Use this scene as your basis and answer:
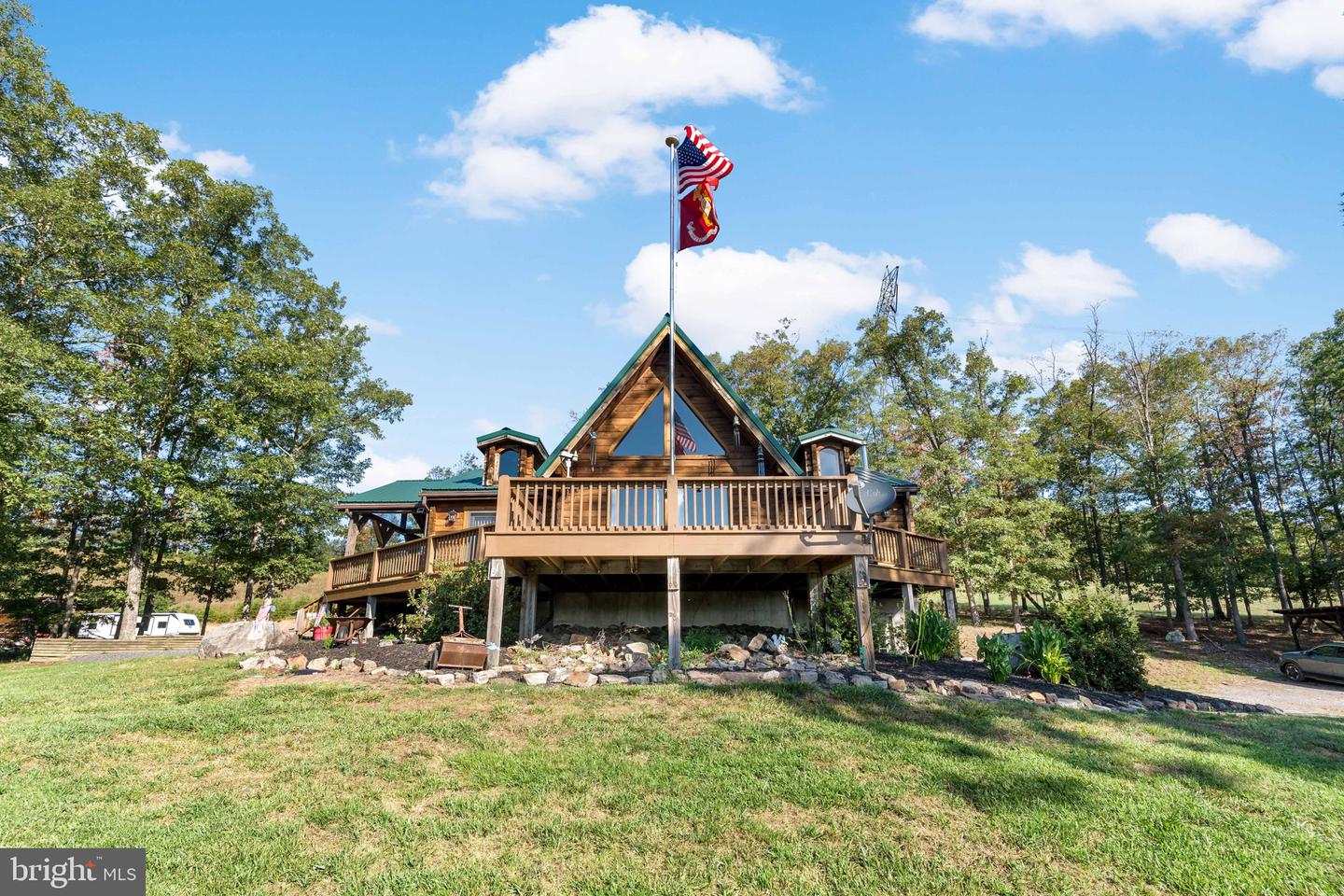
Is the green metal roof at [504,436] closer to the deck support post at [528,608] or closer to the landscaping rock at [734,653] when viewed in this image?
the deck support post at [528,608]

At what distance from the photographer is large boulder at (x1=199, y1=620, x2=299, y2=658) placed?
1512cm

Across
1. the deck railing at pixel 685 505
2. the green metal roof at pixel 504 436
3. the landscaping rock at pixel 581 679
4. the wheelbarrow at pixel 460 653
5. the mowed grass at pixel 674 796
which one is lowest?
the mowed grass at pixel 674 796

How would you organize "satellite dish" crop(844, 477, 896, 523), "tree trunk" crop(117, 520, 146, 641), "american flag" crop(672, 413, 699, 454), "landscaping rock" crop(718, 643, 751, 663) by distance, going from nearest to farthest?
"satellite dish" crop(844, 477, 896, 523) < "landscaping rock" crop(718, 643, 751, 663) < "american flag" crop(672, 413, 699, 454) < "tree trunk" crop(117, 520, 146, 641)

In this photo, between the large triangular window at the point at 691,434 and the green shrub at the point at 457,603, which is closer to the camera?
the green shrub at the point at 457,603

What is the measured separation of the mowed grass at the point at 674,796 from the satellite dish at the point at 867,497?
3287 mm

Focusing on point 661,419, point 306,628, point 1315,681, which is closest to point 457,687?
point 661,419

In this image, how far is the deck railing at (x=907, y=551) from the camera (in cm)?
1692

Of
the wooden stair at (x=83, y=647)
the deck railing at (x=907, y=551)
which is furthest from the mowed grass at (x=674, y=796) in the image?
the wooden stair at (x=83, y=647)

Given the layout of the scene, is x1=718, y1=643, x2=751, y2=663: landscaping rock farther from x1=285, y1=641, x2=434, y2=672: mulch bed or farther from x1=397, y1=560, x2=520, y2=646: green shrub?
x1=285, y1=641, x2=434, y2=672: mulch bed

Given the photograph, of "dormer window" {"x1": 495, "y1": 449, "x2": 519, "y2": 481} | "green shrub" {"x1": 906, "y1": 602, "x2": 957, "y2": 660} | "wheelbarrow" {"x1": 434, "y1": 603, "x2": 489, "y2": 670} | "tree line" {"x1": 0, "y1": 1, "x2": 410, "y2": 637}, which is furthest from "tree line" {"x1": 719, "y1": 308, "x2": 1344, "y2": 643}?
"tree line" {"x1": 0, "y1": 1, "x2": 410, "y2": 637}

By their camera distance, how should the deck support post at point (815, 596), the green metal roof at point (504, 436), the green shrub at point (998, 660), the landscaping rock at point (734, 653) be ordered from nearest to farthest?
the green shrub at point (998, 660)
the landscaping rock at point (734, 653)
the deck support post at point (815, 596)
the green metal roof at point (504, 436)

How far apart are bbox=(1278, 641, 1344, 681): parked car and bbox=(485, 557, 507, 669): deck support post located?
76.2 ft

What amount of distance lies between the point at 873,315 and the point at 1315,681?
72.2 ft

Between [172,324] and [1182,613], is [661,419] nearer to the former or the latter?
[172,324]
